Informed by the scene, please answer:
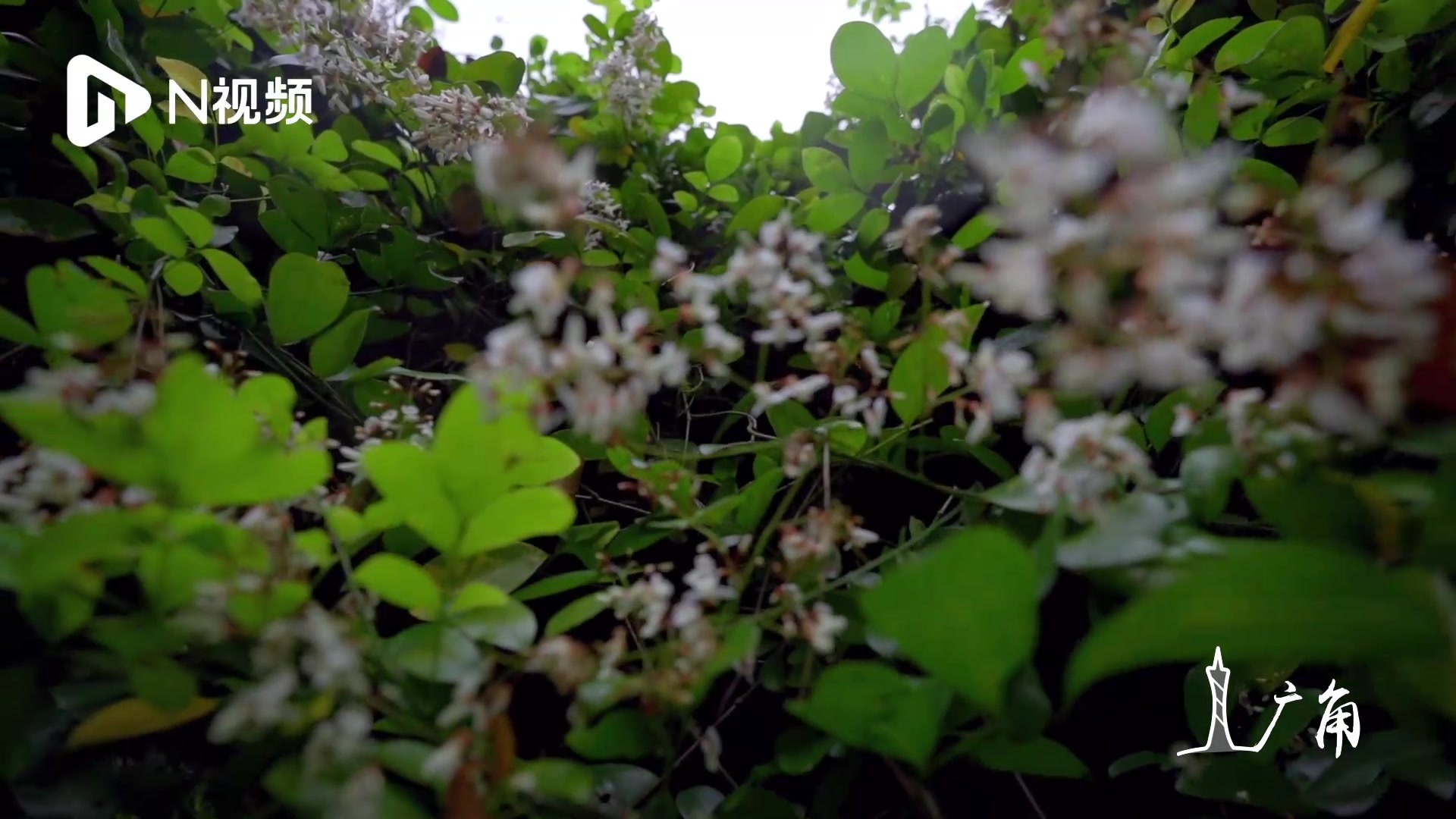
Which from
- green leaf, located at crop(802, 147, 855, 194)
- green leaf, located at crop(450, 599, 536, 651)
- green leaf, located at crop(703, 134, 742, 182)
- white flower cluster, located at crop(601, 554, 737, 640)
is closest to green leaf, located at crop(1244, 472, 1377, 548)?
white flower cluster, located at crop(601, 554, 737, 640)

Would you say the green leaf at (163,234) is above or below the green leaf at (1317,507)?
above

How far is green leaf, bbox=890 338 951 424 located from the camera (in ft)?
1.61

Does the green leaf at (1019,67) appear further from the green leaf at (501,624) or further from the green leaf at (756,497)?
the green leaf at (501,624)

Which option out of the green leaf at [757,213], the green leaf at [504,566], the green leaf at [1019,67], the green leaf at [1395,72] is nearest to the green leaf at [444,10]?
the green leaf at [757,213]

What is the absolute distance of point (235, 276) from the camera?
0.65m

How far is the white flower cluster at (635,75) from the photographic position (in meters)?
1.08

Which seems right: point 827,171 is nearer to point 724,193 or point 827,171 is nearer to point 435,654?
point 724,193

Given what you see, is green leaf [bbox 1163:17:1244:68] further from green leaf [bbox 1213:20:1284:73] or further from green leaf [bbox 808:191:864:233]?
green leaf [bbox 808:191:864:233]

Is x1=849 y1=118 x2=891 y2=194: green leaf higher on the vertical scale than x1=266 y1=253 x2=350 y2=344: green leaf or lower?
higher

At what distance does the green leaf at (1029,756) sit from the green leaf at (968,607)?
0.31 feet

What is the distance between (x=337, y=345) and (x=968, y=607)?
0.55m

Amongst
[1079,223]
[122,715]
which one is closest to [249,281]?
[122,715]

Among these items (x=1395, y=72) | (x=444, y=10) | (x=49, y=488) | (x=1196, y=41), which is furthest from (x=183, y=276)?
(x=1395, y=72)

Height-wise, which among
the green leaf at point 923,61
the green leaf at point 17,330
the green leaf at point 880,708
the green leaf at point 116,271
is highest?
the green leaf at point 923,61
